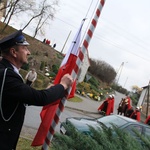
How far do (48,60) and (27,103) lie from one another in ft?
129

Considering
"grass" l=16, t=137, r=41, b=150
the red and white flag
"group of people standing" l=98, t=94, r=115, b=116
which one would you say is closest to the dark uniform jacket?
the red and white flag

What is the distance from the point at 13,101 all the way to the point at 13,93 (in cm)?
9

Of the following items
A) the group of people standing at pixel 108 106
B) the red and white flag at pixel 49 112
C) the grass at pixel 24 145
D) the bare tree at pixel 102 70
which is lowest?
the grass at pixel 24 145

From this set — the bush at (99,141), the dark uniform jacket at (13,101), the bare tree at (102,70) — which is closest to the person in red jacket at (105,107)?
the bush at (99,141)

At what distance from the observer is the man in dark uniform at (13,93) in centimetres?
255

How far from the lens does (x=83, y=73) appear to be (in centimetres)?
4822

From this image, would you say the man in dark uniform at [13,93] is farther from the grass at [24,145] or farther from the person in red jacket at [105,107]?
the person in red jacket at [105,107]

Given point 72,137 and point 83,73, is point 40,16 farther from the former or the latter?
point 72,137

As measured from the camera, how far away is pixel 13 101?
8.50 feet

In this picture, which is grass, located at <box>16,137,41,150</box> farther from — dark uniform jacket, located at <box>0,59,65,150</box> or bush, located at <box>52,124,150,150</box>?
dark uniform jacket, located at <box>0,59,65,150</box>

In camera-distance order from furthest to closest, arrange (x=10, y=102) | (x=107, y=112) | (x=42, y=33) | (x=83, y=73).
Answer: (x=42, y=33), (x=83, y=73), (x=107, y=112), (x=10, y=102)

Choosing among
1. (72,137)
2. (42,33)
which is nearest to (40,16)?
(42,33)

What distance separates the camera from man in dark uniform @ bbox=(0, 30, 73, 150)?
2547 millimetres

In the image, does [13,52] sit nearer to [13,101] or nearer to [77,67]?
[13,101]
